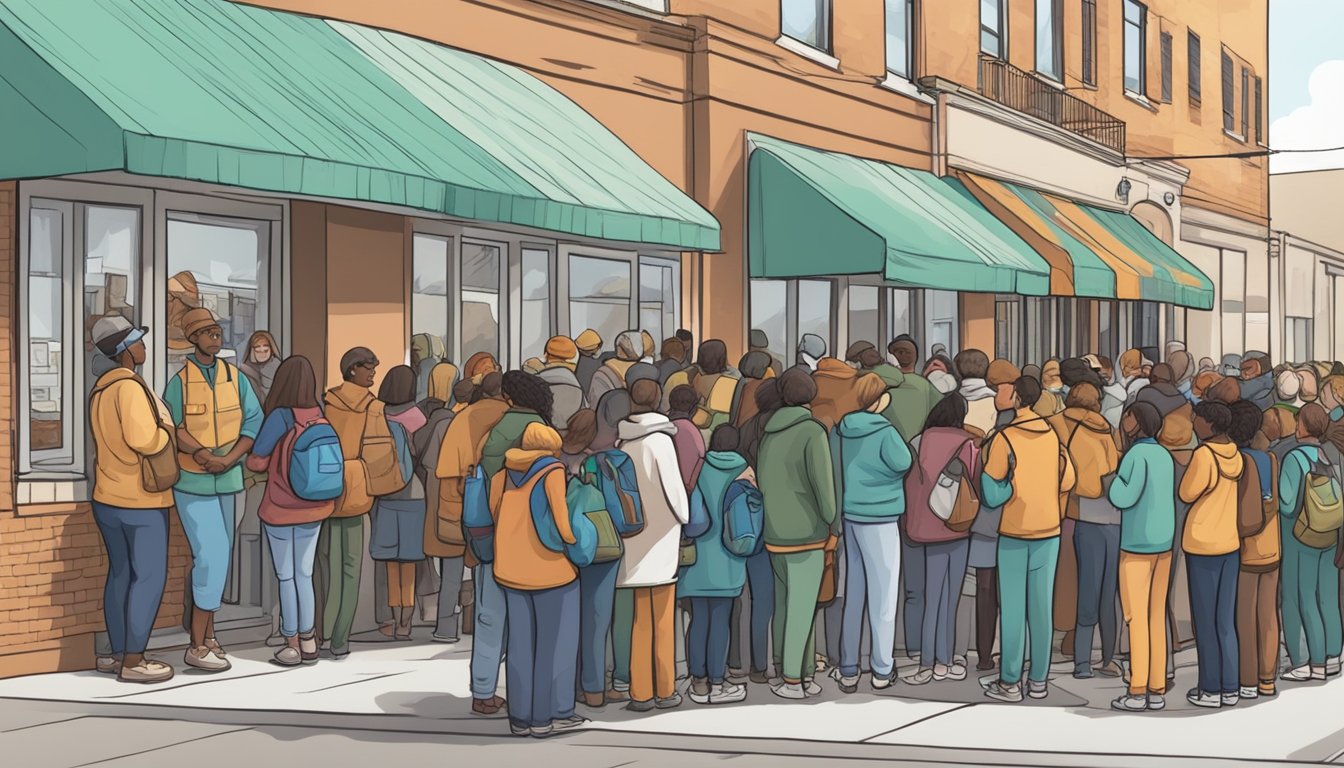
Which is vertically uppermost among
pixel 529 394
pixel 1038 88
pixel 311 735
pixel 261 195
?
pixel 1038 88

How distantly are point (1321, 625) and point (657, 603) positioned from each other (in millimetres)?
4186

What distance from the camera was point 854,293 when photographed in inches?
737

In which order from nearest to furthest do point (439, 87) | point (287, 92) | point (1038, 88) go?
point (287, 92) → point (439, 87) → point (1038, 88)

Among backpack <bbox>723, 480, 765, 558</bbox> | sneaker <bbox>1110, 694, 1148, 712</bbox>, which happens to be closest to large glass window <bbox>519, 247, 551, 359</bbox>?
backpack <bbox>723, 480, 765, 558</bbox>

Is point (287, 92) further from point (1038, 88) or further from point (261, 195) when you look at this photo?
point (1038, 88)

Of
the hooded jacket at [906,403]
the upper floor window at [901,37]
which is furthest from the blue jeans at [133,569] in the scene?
the upper floor window at [901,37]

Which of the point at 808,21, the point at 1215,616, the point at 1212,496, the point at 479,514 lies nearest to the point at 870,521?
the point at 1212,496

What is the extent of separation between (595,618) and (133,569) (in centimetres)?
278

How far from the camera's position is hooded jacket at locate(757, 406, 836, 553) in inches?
329

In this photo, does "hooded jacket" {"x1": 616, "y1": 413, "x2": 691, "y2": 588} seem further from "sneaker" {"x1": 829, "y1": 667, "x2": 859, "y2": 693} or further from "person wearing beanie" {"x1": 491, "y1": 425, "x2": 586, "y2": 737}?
"sneaker" {"x1": 829, "y1": 667, "x2": 859, "y2": 693}

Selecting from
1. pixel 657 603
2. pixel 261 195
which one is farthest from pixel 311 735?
pixel 261 195

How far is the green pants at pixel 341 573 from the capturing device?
980cm

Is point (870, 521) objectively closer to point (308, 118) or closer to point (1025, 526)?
point (1025, 526)

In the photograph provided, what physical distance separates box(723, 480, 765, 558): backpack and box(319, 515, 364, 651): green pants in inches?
107
